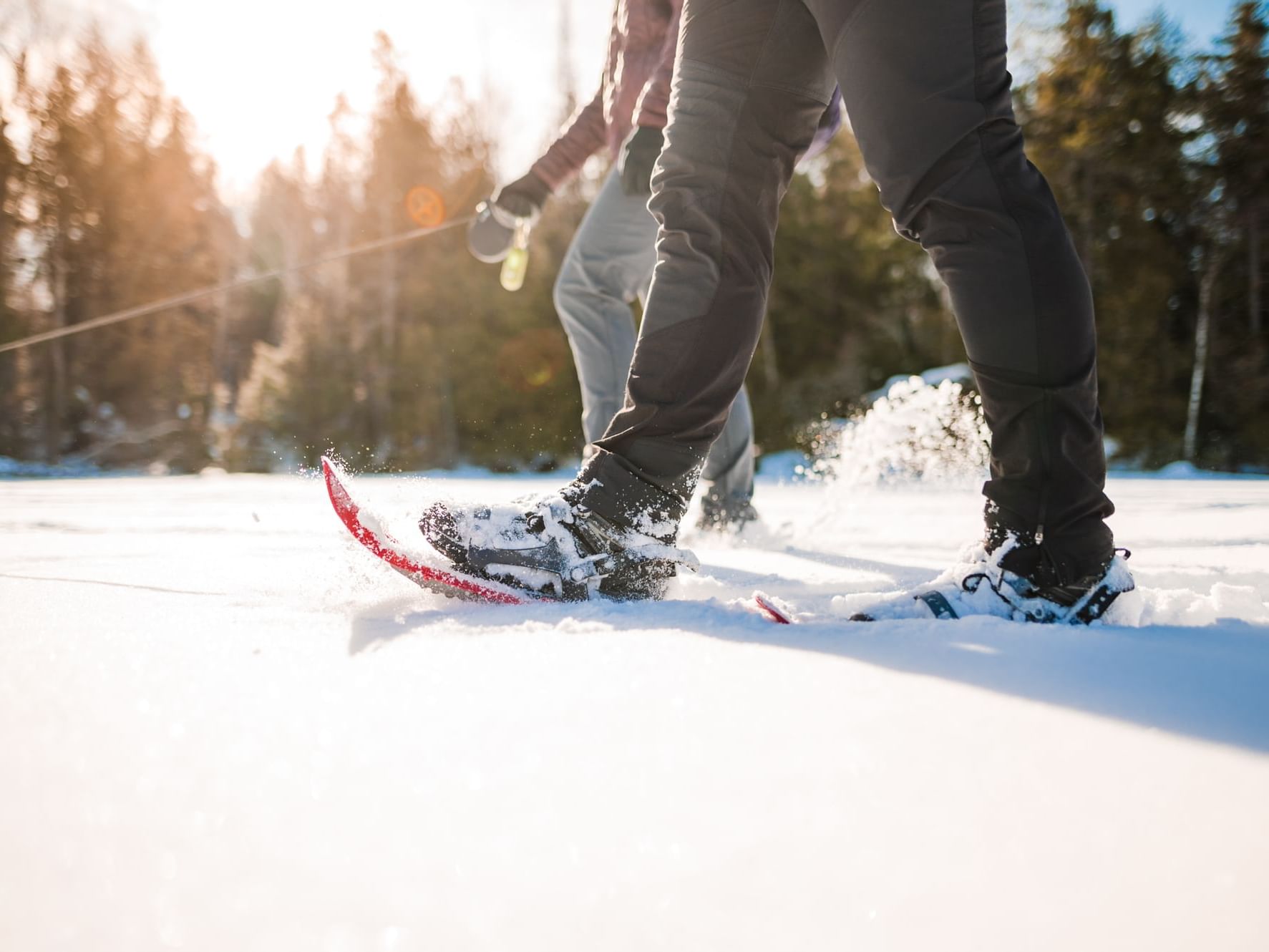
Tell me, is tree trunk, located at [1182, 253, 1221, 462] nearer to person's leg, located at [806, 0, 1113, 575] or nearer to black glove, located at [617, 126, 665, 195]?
black glove, located at [617, 126, 665, 195]

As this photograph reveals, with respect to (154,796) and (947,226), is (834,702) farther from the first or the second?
(947,226)

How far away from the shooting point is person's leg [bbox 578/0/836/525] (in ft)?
3.43

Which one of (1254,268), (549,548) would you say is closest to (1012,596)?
(549,548)

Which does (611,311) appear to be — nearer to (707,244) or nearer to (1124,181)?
(707,244)

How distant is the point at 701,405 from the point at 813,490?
349cm

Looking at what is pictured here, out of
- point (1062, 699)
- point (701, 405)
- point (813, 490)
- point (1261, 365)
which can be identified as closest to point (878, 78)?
point (701, 405)

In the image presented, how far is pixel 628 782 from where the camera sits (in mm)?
449

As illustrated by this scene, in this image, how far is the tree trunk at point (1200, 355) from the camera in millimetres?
8773

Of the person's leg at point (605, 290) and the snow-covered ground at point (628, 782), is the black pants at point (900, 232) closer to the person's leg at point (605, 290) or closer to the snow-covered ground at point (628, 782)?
the snow-covered ground at point (628, 782)

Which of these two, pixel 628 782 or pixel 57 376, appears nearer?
pixel 628 782

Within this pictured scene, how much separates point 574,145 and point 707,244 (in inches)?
42.2

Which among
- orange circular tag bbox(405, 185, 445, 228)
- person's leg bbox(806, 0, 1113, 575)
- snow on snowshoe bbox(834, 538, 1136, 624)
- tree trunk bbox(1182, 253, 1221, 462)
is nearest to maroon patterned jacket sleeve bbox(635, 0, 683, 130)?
person's leg bbox(806, 0, 1113, 575)

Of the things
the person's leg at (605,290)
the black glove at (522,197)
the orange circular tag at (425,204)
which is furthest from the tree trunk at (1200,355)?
the orange circular tag at (425,204)

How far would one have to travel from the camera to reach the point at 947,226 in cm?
91
